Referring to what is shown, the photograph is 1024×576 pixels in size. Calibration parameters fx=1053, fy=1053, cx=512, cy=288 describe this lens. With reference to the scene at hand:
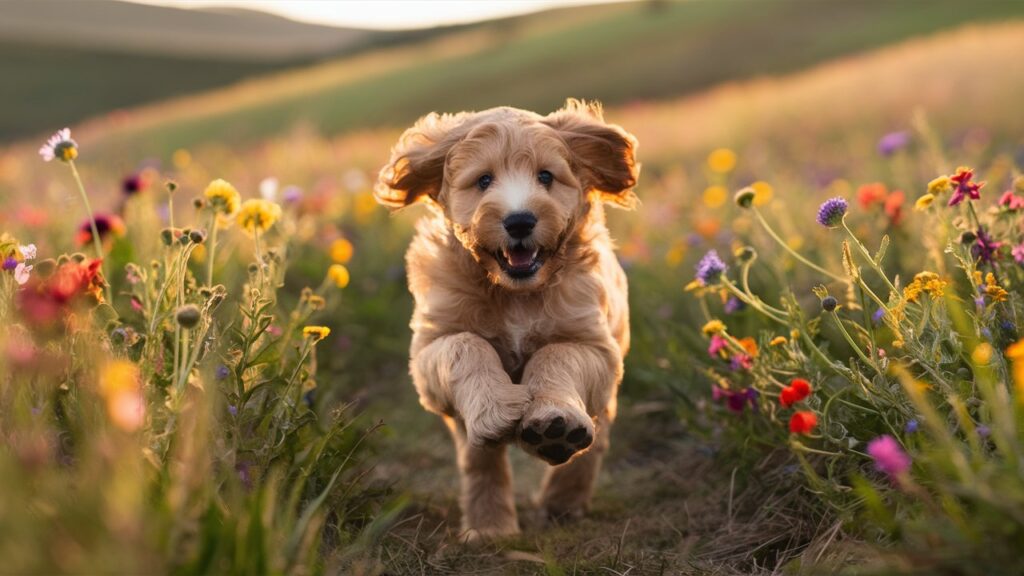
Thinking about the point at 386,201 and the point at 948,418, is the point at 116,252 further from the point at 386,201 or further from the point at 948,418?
the point at 948,418

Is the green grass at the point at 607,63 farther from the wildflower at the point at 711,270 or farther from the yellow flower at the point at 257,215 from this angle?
the wildflower at the point at 711,270

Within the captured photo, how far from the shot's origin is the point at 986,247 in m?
3.61

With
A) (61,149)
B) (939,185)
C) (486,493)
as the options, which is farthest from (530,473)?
(61,149)

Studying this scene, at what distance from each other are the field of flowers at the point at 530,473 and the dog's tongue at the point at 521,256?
0.60 meters

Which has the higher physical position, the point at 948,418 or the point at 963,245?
the point at 963,245

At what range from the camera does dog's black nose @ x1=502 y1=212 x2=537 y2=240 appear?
145 inches

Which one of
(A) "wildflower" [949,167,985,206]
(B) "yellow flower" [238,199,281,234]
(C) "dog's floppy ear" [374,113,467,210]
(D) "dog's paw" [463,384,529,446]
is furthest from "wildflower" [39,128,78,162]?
(A) "wildflower" [949,167,985,206]

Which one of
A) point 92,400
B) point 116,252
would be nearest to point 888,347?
point 92,400

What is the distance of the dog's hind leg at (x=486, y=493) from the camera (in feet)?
13.6

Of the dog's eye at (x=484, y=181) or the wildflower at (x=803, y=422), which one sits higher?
the dog's eye at (x=484, y=181)

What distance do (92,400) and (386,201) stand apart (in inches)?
73.4

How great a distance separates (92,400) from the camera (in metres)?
2.84

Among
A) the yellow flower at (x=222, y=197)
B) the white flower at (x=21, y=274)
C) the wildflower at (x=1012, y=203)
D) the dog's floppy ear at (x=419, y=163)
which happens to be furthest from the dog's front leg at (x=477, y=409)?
Result: the wildflower at (x=1012, y=203)

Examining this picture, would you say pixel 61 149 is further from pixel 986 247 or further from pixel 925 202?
pixel 986 247
